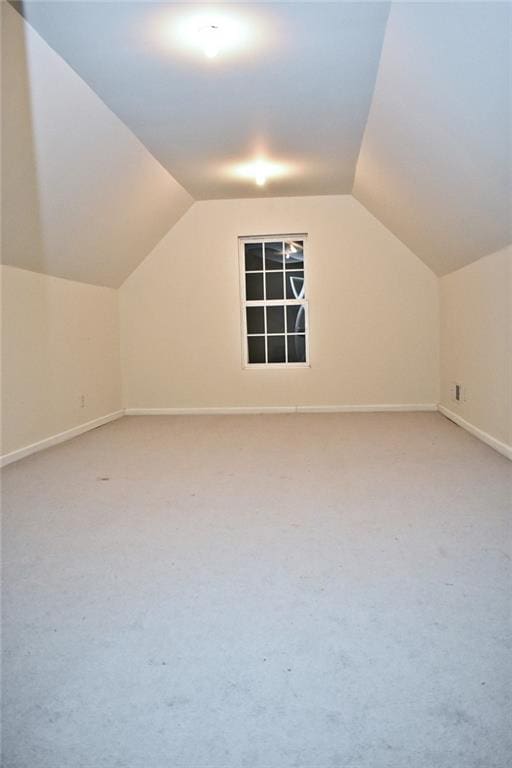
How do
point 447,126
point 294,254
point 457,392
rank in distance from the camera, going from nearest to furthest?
point 447,126
point 457,392
point 294,254

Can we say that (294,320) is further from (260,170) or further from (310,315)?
(260,170)

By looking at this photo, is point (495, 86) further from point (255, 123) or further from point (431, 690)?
point (431, 690)

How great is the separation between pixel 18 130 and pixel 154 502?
2.20 m

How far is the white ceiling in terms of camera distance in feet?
8.54

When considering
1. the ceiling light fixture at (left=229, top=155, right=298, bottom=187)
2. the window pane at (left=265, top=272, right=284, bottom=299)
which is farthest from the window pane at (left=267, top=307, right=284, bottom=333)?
the ceiling light fixture at (left=229, top=155, right=298, bottom=187)

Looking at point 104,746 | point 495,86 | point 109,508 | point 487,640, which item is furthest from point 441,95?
point 104,746

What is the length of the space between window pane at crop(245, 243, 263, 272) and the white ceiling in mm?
1627

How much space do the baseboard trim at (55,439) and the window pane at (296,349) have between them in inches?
81.0

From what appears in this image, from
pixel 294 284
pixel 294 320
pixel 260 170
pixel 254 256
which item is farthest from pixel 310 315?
pixel 260 170

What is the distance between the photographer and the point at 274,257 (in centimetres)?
642

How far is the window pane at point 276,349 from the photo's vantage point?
6473 millimetres

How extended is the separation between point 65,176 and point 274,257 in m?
2.99

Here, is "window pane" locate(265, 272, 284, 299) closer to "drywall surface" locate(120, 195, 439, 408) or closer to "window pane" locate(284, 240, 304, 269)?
"window pane" locate(284, 240, 304, 269)

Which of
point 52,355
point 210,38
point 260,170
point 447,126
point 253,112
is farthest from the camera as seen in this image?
point 260,170
